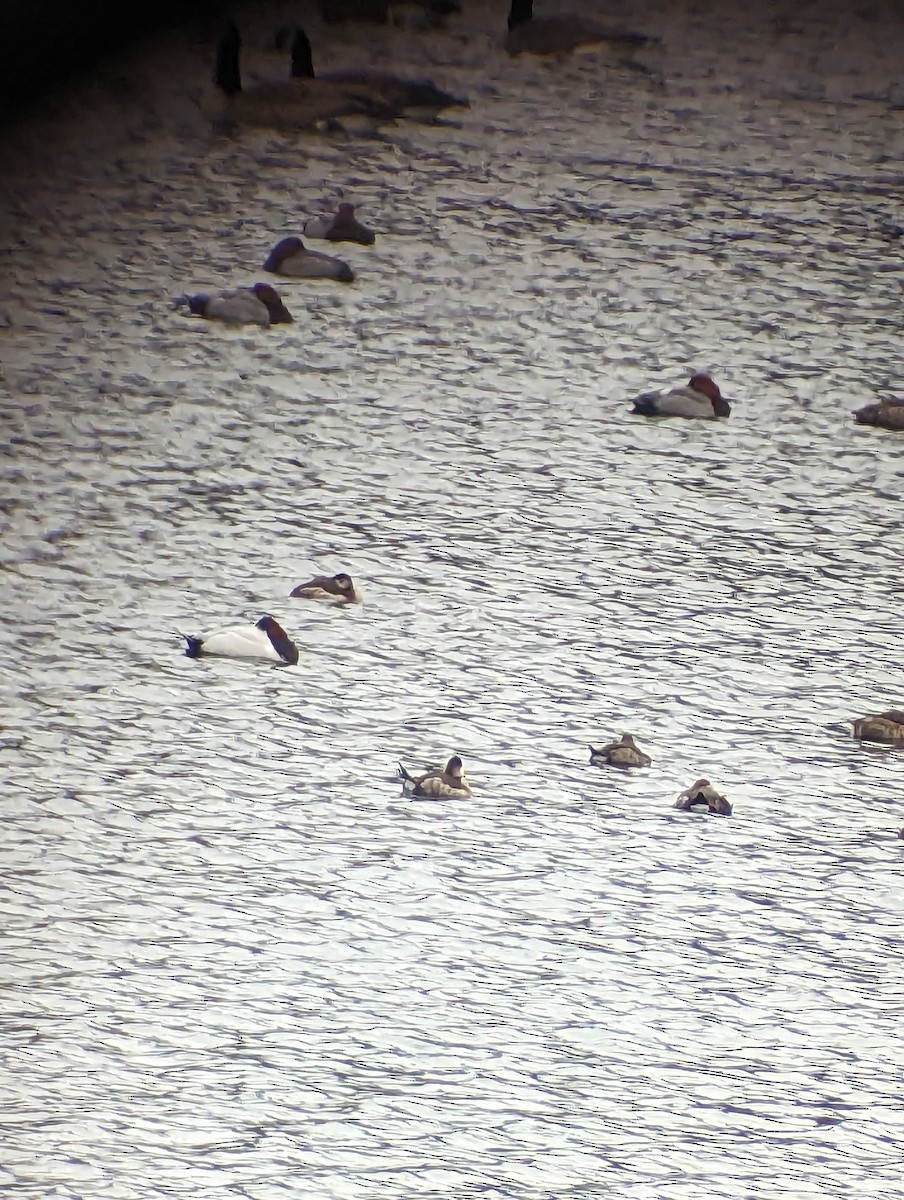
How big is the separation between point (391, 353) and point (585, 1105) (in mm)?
2128

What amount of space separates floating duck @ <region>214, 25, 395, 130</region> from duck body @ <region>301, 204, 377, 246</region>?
74 cm

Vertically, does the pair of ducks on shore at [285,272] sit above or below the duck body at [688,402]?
above

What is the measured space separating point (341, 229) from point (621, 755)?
79.3 inches

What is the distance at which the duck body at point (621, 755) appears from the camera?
8.52 feet

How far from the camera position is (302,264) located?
4.11m

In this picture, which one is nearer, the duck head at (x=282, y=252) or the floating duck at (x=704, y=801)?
the floating duck at (x=704, y=801)

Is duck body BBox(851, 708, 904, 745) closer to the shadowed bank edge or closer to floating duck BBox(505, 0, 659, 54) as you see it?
the shadowed bank edge

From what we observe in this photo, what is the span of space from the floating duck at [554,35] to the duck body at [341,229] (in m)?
1.51

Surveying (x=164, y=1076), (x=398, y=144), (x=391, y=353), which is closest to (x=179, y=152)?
(x=398, y=144)

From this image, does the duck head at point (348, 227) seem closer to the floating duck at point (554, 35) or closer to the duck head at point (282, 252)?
the duck head at point (282, 252)

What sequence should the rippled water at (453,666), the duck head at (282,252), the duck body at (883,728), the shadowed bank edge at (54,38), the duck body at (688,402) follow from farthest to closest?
the shadowed bank edge at (54,38), the duck head at (282,252), the duck body at (688,402), the duck body at (883,728), the rippled water at (453,666)

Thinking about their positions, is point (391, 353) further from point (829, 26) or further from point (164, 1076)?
point (829, 26)

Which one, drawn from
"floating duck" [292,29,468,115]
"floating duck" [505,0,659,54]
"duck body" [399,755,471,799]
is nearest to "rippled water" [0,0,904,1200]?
"duck body" [399,755,471,799]

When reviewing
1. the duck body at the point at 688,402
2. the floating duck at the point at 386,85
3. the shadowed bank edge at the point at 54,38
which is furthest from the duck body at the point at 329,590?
the floating duck at the point at 386,85
